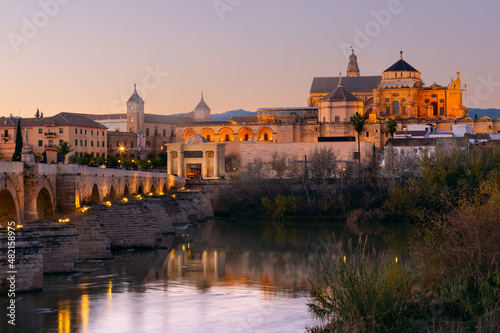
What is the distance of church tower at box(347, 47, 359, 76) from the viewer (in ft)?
439

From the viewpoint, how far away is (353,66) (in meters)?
134

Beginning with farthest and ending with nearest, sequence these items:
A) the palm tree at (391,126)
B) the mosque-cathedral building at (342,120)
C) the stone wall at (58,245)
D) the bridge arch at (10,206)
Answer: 1. the mosque-cathedral building at (342,120)
2. the palm tree at (391,126)
3. the bridge arch at (10,206)
4. the stone wall at (58,245)

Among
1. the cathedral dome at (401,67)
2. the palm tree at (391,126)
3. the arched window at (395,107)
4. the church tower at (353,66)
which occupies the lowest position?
the palm tree at (391,126)

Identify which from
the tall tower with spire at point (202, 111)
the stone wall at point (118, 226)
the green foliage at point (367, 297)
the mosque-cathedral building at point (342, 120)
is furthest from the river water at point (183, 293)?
the tall tower with spire at point (202, 111)

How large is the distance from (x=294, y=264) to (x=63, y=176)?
10.6 metres

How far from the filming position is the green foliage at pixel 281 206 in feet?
196

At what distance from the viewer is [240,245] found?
42.0 metres

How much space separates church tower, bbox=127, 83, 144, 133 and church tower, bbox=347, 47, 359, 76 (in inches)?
1632

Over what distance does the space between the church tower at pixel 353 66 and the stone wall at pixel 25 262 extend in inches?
4494

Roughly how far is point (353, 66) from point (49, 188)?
108 m

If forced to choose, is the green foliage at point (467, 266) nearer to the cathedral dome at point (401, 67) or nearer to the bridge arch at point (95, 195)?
the bridge arch at point (95, 195)

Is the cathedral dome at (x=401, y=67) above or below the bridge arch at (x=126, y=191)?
above

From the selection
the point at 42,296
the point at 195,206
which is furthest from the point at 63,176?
the point at 195,206

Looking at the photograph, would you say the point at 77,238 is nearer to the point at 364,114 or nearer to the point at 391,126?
the point at 391,126
